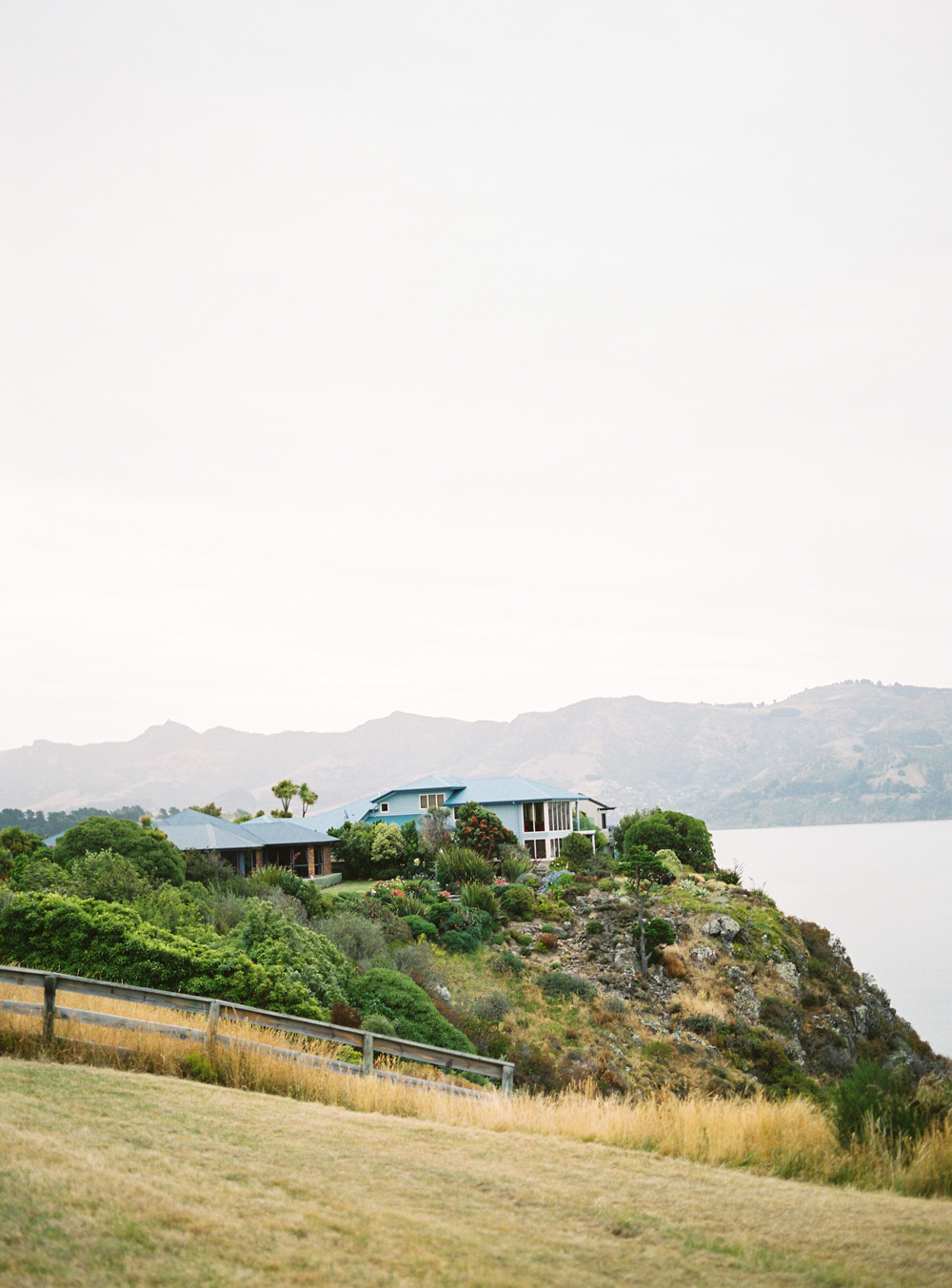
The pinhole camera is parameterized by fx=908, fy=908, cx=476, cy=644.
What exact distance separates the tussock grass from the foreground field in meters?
0.58

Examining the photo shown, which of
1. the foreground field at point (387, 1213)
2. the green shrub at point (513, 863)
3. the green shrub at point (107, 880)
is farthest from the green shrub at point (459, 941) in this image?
the foreground field at point (387, 1213)

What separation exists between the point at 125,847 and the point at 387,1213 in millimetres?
27684

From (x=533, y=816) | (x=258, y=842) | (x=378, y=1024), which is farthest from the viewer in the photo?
(x=533, y=816)

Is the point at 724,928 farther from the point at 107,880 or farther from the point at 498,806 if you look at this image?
the point at 107,880

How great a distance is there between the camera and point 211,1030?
11.7m

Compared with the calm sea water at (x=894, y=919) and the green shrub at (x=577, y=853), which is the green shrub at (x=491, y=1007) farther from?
the calm sea water at (x=894, y=919)

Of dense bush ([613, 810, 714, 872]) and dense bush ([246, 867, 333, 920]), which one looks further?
dense bush ([613, 810, 714, 872])

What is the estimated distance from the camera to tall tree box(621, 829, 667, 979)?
3897 cm

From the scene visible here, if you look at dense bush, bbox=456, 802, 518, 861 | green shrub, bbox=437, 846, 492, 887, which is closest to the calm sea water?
dense bush, bbox=456, 802, 518, 861

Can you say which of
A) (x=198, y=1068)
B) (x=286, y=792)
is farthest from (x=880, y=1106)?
(x=286, y=792)

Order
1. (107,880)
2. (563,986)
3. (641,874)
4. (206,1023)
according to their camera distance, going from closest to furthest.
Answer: (206,1023), (107,880), (563,986), (641,874)

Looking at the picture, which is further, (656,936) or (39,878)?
(656,936)

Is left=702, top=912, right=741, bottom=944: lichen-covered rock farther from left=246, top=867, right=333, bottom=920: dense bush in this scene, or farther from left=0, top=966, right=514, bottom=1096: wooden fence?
left=0, top=966, right=514, bottom=1096: wooden fence

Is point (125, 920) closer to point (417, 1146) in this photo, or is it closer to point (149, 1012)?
point (149, 1012)
